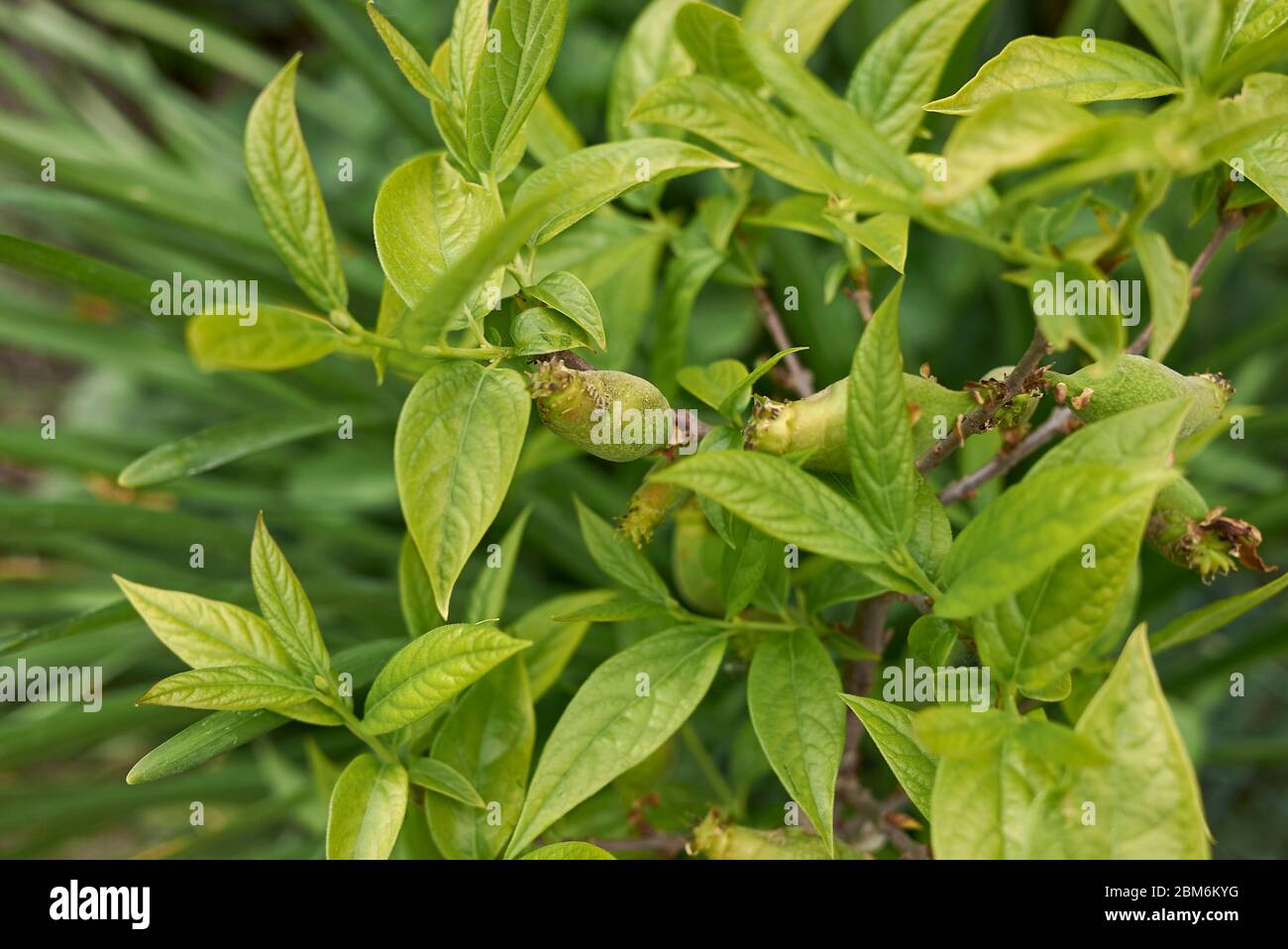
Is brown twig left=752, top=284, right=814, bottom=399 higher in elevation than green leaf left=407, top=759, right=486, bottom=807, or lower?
higher

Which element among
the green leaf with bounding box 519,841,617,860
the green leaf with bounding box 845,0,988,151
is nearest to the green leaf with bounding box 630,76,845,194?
the green leaf with bounding box 845,0,988,151

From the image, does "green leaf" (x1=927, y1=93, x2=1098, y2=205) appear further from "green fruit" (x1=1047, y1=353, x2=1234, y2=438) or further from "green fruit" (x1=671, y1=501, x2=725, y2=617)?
"green fruit" (x1=671, y1=501, x2=725, y2=617)

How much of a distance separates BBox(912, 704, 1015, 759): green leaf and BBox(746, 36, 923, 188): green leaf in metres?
0.13

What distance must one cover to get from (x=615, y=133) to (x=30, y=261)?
248 millimetres

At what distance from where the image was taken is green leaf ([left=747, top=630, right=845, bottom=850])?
0.30 meters

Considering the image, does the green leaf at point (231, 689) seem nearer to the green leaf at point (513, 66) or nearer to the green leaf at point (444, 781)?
the green leaf at point (444, 781)

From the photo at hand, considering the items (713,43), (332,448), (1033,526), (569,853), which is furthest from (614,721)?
(332,448)

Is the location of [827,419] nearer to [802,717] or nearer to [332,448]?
[802,717]

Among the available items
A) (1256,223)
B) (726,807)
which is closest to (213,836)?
(726,807)

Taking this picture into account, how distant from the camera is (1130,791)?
25 centimetres

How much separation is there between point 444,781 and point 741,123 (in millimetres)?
230

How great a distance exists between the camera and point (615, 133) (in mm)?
427

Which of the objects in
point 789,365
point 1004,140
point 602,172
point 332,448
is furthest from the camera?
point 332,448
